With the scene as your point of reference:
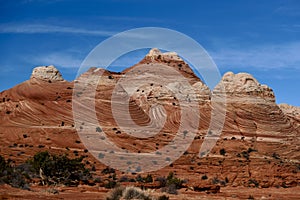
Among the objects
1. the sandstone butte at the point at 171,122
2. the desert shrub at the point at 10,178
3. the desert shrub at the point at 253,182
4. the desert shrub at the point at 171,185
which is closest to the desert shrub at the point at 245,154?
the sandstone butte at the point at 171,122

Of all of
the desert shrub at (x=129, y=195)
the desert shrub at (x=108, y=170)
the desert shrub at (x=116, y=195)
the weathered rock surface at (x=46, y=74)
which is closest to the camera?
the desert shrub at (x=129, y=195)

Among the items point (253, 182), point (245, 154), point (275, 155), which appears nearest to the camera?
Answer: point (253, 182)

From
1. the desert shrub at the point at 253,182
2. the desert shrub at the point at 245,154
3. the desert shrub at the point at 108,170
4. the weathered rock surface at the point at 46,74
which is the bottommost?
the desert shrub at the point at 253,182

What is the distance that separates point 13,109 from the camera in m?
56.9

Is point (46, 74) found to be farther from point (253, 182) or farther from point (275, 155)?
point (253, 182)

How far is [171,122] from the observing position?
68688 millimetres

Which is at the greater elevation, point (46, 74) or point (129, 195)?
point (46, 74)

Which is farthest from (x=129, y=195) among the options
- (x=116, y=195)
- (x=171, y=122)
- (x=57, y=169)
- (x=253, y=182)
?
(x=171, y=122)

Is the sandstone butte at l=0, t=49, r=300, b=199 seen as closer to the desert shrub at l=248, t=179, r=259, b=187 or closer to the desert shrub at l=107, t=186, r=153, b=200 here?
the desert shrub at l=248, t=179, r=259, b=187

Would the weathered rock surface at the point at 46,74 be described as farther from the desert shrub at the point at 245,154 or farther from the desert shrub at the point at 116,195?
the desert shrub at the point at 116,195

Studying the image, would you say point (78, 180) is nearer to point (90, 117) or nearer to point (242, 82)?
point (90, 117)

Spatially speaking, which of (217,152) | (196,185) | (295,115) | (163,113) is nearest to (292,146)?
(217,152)

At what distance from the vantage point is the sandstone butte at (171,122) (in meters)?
37.1

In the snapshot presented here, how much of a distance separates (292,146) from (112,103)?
82.2 feet
